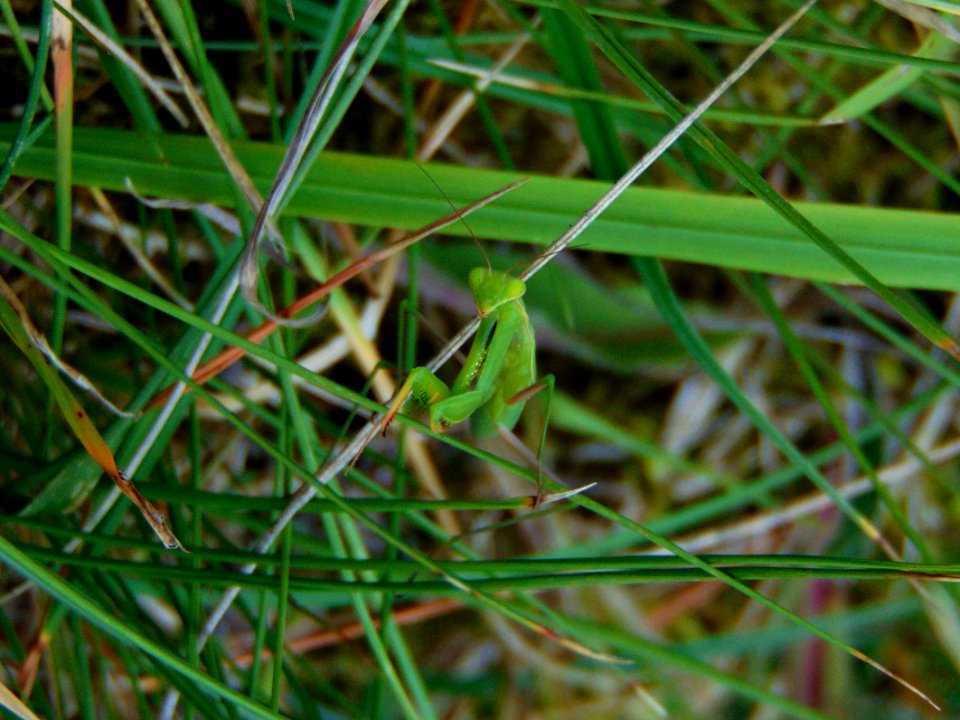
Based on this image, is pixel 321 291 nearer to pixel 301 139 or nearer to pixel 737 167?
pixel 301 139

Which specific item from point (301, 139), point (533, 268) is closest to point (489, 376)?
point (533, 268)

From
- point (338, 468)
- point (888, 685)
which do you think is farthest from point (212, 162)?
point (888, 685)

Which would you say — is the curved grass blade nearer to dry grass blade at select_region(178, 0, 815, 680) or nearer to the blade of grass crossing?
dry grass blade at select_region(178, 0, 815, 680)

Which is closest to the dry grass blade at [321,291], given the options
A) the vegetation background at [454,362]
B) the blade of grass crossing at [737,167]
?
the vegetation background at [454,362]

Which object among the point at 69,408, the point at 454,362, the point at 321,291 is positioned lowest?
the point at 69,408

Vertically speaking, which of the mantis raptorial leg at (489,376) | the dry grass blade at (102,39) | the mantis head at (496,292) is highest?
the dry grass blade at (102,39)

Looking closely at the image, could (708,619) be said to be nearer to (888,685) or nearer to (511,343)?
(888,685)

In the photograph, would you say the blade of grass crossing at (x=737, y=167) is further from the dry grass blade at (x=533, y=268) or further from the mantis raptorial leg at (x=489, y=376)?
the mantis raptorial leg at (x=489, y=376)
